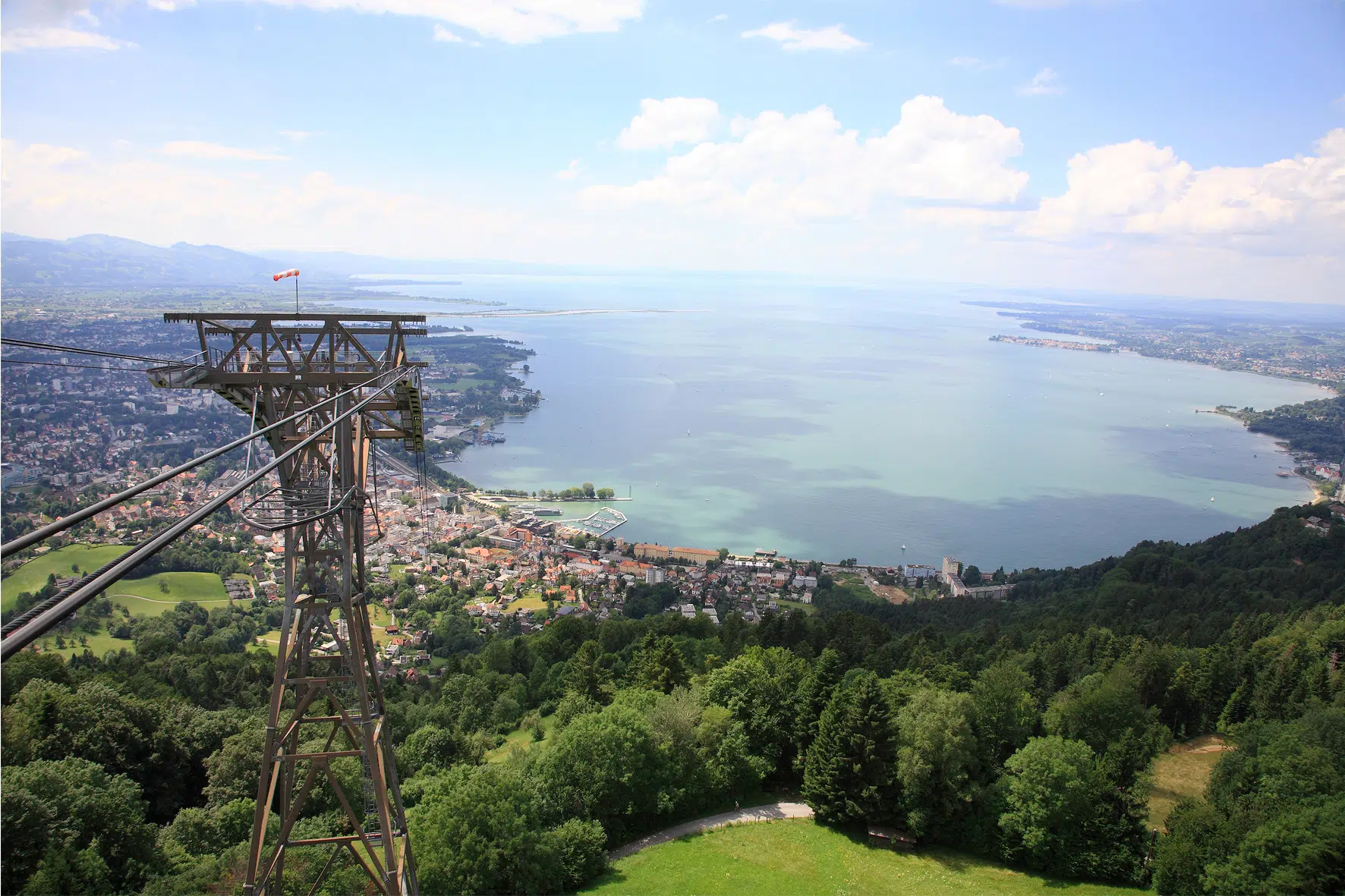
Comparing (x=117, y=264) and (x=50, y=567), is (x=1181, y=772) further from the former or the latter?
(x=117, y=264)

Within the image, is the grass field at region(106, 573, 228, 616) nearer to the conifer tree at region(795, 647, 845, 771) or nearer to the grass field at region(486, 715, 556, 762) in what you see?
the grass field at region(486, 715, 556, 762)

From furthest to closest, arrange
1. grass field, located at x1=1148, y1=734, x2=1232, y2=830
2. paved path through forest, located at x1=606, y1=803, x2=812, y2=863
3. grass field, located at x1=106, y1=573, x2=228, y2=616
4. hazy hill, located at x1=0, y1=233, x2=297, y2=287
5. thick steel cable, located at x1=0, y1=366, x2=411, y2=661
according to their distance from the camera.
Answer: hazy hill, located at x1=0, y1=233, x2=297, y2=287, grass field, located at x1=106, y1=573, x2=228, y2=616, grass field, located at x1=1148, y1=734, x2=1232, y2=830, paved path through forest, located at x1=606, y1=803, x2=812, y2=863, thick steel cable, located at x1=0, y1=366, x2=411, y2=661

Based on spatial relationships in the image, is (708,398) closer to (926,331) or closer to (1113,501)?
(1113,501)

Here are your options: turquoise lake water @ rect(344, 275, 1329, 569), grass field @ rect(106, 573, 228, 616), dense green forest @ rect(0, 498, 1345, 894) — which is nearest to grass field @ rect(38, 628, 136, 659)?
grass field @ rect(106, 573, 228, 616)

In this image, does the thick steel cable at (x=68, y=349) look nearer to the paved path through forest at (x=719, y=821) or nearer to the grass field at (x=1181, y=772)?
the paved path through forest at (x=719, y=821)

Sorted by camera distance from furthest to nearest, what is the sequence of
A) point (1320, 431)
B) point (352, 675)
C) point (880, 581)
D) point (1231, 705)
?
point (1320, 431) → point (880, 581) → point (1231, 705) → point (352, 675)

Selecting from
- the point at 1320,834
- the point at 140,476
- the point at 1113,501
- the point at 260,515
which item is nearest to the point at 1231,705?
the point at 1320,834
